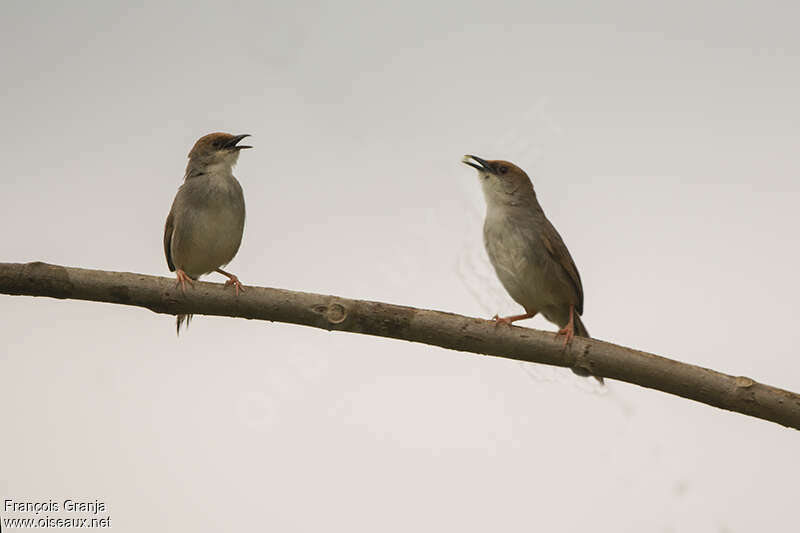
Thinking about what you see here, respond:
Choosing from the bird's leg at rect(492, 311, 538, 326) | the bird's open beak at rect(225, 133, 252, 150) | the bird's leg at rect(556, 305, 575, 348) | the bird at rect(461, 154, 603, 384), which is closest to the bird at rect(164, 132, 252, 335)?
the bird's open beak at rect(225, 133, 252, 150)

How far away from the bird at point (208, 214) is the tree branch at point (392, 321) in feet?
4.73

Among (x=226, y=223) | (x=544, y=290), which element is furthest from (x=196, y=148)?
(x=544, y=290)

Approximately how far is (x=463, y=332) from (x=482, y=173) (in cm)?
189

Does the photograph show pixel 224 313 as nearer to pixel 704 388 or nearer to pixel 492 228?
pixel 492 228

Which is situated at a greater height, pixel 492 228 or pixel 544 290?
pixel 492 228

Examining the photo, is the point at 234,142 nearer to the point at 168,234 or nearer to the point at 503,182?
the point at 168,234

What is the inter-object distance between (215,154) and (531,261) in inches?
97.2

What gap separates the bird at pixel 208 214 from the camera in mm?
5375

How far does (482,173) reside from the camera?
5492 millimetres

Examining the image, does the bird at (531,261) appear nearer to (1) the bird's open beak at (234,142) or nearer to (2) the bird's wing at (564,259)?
(2) the bird's wing at (564,259)

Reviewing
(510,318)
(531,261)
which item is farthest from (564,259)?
(510,318)

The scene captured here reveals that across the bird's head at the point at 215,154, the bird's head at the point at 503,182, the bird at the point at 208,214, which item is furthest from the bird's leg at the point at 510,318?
the bird's head at the point at 215,154

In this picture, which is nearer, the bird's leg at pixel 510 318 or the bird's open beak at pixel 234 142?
the bird's leg at pixel 510 318

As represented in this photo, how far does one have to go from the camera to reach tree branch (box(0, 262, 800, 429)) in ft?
12.4
